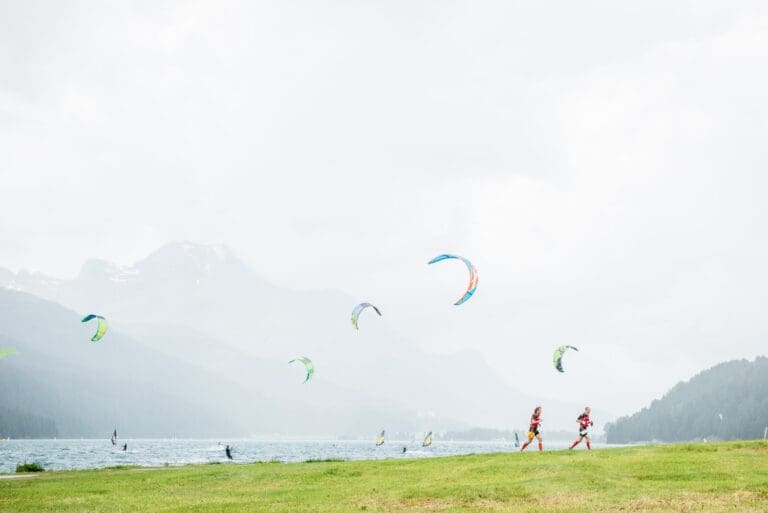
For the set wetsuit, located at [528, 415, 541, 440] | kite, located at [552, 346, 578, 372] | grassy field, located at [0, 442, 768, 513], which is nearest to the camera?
grassy field, located at [0, 442, 768, 513]

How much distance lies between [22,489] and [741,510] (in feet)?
108

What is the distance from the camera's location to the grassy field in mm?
28609

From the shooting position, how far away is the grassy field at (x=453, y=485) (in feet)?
93.9

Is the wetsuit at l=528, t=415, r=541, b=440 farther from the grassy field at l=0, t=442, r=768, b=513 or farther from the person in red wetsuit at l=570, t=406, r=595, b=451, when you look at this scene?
the grassy field at l=0, t=442, r=768, b=513

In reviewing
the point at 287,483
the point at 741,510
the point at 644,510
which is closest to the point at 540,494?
the point at 644,510

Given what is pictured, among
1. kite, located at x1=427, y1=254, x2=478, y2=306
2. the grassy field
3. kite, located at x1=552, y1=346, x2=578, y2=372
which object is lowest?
the grassy field

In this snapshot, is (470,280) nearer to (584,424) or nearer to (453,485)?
(584,424)

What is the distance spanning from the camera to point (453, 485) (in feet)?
111

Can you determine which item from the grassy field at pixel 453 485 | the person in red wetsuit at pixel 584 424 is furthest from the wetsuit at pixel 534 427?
the grassy field at pixel 453 485

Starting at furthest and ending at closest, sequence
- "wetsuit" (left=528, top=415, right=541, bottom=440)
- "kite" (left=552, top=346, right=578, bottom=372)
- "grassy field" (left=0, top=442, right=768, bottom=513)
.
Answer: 1. "kite" (left=552, top=346, right=578, bottom=372)
2. "wetsuit" (left=528, top=415, right=541, bottom=440)
3. "grassy field" (left=0, top=442, right=768, bottom=513)

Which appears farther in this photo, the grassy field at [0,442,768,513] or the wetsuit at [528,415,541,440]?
the wetsuit at [528,415,541,440]

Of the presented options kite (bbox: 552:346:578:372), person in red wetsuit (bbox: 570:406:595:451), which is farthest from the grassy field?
kite (bbox: 552:346:578:372)

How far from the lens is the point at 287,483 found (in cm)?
3819

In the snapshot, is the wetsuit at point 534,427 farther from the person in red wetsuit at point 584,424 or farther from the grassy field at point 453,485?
the grassy field at point 453,485
